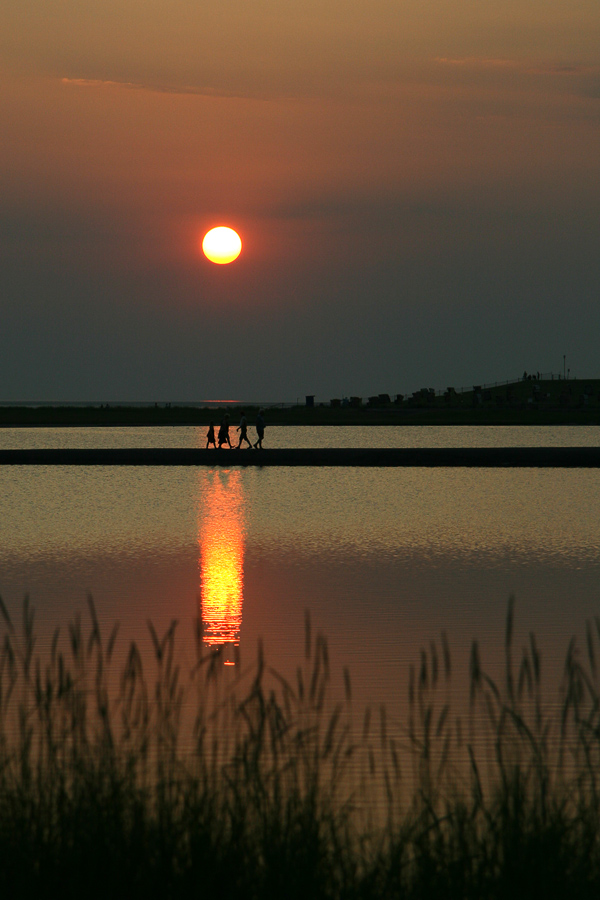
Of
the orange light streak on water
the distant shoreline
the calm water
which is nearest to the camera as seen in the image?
the calm water

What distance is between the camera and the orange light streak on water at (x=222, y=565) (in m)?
12.6

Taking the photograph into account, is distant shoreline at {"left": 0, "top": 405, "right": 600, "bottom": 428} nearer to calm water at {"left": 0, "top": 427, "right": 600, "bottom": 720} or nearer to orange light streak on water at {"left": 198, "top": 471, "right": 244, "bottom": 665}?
calm water at {"left": 0, "top": 427, "right": 600, "bottom": 720}

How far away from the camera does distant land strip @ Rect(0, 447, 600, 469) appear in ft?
140

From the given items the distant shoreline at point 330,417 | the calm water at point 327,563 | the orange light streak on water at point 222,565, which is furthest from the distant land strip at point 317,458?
the distant shoreline at point 330,417

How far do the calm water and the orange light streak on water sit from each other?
0.04 meters

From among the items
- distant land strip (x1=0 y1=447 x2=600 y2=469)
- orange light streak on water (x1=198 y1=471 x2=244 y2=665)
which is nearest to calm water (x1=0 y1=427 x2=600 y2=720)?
orange light streak on water (x1=198 y1=471 x2=244 y2=665)

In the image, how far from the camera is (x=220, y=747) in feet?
27.8

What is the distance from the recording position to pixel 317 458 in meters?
44.2

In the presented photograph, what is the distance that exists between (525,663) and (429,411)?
4706 inches

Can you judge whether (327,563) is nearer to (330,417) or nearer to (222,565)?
(222,565)

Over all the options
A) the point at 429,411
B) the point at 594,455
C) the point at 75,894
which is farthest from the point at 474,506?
the point at 429,411

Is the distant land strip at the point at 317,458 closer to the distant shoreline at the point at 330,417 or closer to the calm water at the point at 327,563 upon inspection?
the calm water at the point at 327,563

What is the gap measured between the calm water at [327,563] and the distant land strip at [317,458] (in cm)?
814

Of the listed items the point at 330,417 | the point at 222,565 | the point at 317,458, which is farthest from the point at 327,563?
the point at 330,417
